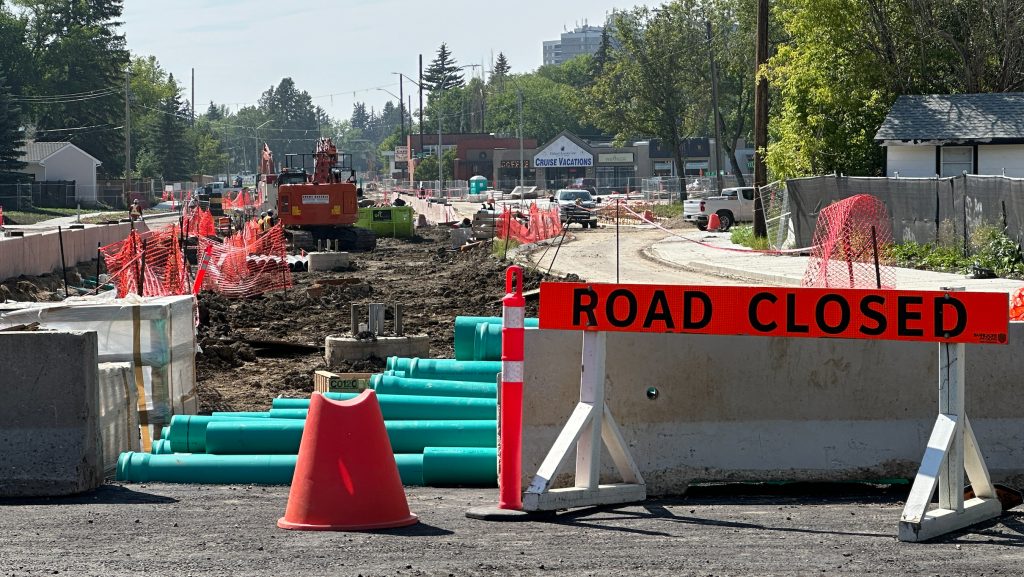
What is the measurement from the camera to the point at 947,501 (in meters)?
7.26

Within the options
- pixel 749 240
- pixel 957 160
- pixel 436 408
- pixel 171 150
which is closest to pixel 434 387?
pixel 436 408

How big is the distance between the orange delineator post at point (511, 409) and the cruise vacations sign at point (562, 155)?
109 m

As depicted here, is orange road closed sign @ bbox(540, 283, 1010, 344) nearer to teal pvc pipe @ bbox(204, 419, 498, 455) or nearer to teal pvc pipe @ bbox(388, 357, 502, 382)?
teal pvc pipe @ bbox(204, 419, 498, 455)

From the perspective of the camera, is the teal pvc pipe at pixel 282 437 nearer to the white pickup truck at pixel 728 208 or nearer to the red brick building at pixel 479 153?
the white pickup truck at pixel 728 208

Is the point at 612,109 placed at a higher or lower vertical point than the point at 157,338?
higher

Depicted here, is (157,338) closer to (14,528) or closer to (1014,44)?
(14,528)

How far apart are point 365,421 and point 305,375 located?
7.92m

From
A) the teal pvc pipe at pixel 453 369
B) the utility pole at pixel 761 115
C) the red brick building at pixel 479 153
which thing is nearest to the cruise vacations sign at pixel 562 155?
the red brick building at pixel 479 153

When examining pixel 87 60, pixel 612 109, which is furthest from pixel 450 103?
pixel 612 109

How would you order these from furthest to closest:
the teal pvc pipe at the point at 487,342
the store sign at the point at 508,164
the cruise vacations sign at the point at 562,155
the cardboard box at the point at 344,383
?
the store sign at the point at 508,164, the cruise vacations sign at the point at 562,155, the cardboard box at the point at 344,383, the teal pvc pipe at the point at 487,342

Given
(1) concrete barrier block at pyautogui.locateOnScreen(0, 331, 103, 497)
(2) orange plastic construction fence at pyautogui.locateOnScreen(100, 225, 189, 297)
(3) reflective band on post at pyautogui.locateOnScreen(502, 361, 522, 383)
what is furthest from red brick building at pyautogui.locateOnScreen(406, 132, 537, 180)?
(3) reflective band on post at pyautogui.locateOnScreen(502, 361, 522, 383)

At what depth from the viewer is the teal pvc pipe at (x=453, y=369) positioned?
36.3 ft

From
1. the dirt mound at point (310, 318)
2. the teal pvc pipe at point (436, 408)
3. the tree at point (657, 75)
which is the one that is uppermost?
the tree at point (657, 75)

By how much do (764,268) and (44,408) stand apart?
22733 millimetres
